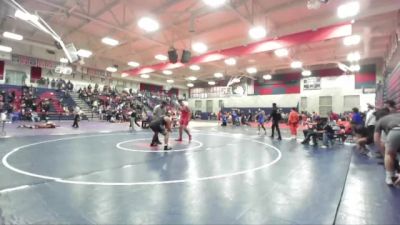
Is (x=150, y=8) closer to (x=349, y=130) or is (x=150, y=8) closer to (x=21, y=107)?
(x=349, y=130)

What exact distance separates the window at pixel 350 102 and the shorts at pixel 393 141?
937 inches

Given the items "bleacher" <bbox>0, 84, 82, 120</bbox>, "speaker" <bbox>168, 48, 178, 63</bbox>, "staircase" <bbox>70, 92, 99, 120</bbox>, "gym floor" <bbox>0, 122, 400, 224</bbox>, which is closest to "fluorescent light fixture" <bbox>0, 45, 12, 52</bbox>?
"bleacher" <bbox>0, 84, 82, 120</bbox>

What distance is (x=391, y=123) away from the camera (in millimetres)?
4059

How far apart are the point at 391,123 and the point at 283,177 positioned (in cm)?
208

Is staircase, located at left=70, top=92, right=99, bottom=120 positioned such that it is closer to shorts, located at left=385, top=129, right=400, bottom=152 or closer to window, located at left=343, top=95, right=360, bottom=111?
shorts, located at left=385, top=129, right=400, bottom=152

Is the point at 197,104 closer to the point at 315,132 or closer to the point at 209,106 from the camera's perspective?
the point at 209,106

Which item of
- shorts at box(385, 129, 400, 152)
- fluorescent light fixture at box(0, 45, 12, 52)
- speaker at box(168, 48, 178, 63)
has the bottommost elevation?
shorts at box(385, 129, 400, 152)

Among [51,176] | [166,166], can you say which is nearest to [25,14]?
[51,176]

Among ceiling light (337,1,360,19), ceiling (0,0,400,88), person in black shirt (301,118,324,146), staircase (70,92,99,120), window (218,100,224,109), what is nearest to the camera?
ceiling light (337,1,360,19)

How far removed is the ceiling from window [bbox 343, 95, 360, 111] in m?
4.14

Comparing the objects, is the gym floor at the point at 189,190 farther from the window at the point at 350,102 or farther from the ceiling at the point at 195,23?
the window at the point at 350,102

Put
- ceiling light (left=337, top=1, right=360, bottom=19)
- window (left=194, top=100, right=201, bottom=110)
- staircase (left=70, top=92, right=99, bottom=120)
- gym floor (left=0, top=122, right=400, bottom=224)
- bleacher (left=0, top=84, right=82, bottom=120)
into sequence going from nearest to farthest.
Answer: gym floor (left=0, top=122, right=400, bottom=224), ceiling light (left=337, top=1, right=360, bottom=19), bleacher (left=0, top=84, right=82, bottom=120), staircase (left=70, top=92, right=99, bottom=120), window (left=194, top=100, right=201, bottom=110)

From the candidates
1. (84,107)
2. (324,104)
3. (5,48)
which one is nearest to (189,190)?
(5,48)

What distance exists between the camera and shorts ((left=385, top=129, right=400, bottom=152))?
12.9 ft
